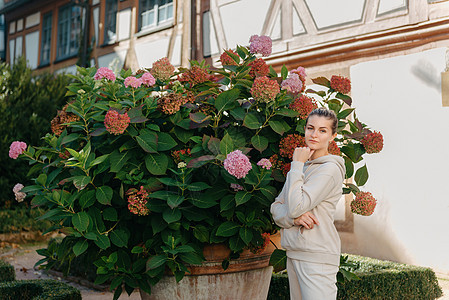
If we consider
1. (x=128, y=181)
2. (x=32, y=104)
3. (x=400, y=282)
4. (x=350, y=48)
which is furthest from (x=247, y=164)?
(x=32, y=104)

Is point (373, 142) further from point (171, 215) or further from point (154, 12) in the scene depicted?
point (154, 12)

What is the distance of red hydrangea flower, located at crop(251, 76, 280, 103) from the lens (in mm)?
2900

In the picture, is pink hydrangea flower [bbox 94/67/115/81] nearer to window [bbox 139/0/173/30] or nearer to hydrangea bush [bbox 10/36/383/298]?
hydrangea bush [bbox 10/36/383/298]

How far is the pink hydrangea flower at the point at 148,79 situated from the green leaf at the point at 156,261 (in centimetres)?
103

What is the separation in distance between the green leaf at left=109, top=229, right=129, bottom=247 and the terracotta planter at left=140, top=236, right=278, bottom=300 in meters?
0.33

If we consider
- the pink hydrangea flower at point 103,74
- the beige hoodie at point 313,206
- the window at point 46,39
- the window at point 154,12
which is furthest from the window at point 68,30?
the beige hoodie at point 313,206

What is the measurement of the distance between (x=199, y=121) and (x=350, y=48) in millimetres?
4899

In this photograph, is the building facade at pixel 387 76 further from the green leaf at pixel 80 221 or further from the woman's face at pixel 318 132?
the green leaf at pixel 80 221

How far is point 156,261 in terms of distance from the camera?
Result: 2.91 meters

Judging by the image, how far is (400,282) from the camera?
17.0 feet

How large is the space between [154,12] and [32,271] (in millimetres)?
5922

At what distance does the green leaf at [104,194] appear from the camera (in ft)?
9.64

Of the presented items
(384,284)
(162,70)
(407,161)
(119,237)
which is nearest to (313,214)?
(119,237)

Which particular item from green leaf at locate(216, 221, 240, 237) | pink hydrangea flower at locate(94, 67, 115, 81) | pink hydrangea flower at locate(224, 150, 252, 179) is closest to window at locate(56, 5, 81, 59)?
pink hydrangea flower at locate(94, 67, 115, 81)
